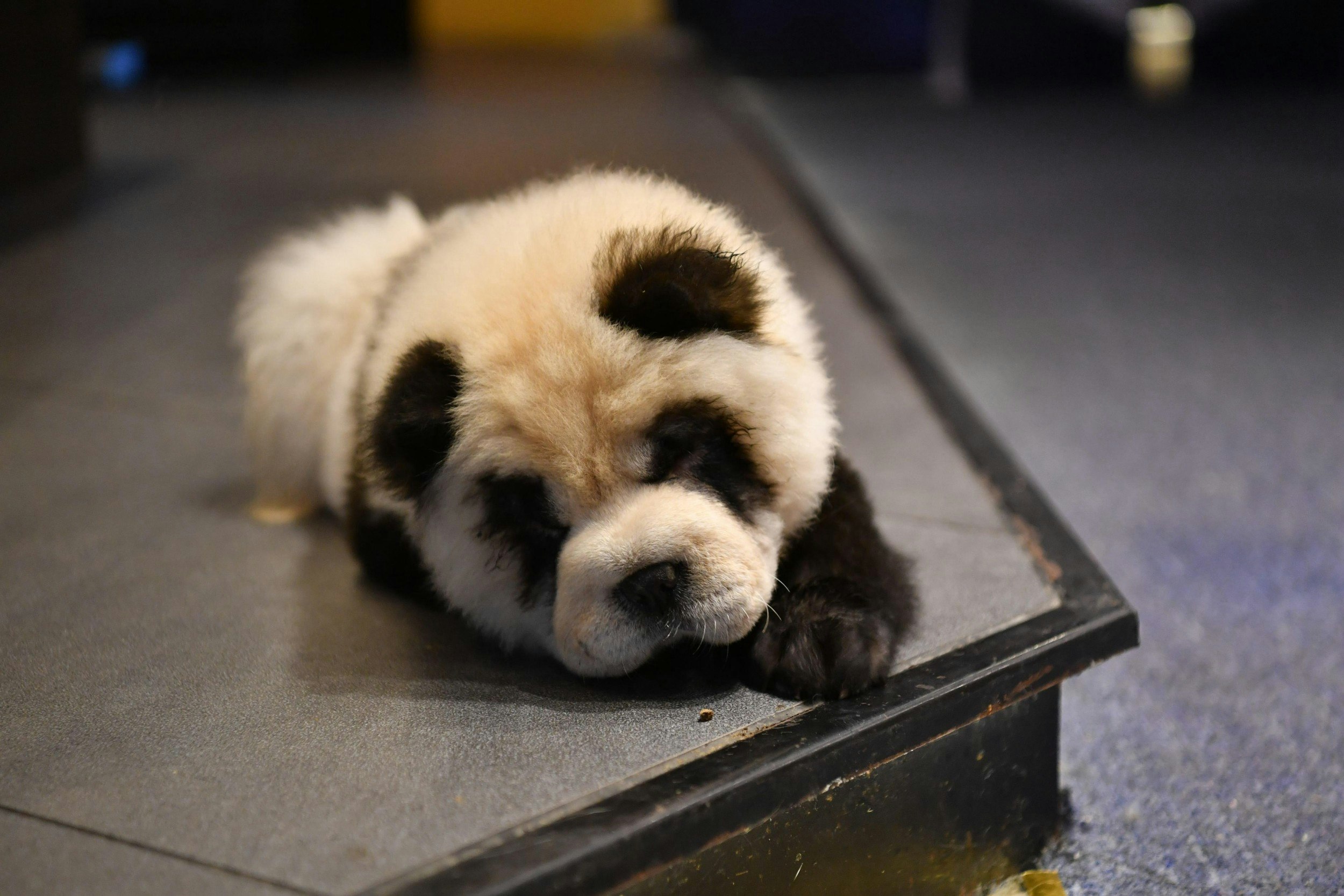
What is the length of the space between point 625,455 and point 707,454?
0.14 metres

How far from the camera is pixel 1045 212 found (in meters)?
6.72

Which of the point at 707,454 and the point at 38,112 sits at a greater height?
the point at 707,454

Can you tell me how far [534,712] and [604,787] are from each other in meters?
0.27

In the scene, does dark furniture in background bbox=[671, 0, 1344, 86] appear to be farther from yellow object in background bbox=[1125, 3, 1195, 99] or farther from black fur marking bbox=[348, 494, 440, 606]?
black fur marking bbox=[348, 494, 440, 606]

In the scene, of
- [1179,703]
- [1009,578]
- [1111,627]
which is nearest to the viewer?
[1111,627]

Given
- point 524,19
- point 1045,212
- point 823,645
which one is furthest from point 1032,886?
point 524,19

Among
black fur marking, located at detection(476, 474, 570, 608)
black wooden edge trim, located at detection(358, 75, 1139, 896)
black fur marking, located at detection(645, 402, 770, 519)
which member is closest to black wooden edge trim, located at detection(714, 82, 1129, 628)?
black wooden edge trim, located at detection(358, 75, 1139, 896)

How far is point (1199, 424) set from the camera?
4.04m

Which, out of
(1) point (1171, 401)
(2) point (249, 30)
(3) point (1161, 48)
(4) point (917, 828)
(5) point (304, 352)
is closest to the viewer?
(4) point (917, 828)

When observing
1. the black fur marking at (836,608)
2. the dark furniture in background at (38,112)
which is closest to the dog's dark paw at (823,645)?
the black fur marking at (836,608)

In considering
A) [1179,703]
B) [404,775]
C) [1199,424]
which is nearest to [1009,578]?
[1179,703]

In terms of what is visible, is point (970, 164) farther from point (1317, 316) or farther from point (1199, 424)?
point (1199, 424)

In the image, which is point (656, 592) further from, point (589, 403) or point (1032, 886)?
point (1032, 886)

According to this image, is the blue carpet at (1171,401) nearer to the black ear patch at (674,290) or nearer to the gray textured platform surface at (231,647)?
the gray textured platform surface at (231,647)
